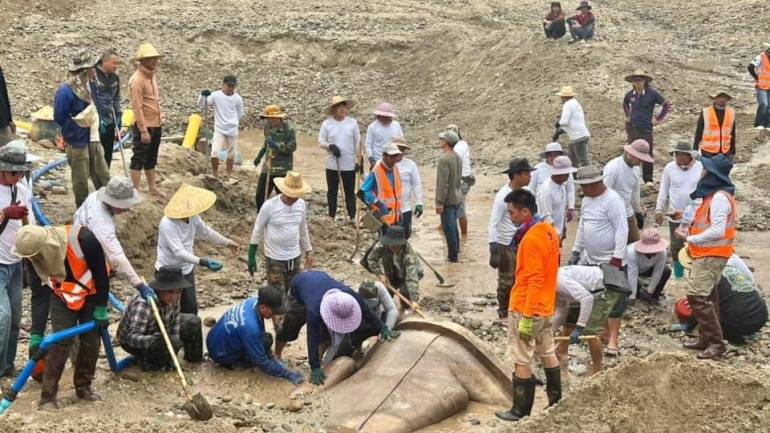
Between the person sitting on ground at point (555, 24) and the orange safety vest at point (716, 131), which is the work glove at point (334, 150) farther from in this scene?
Answer: the person sitting on ground at point (555, 24)

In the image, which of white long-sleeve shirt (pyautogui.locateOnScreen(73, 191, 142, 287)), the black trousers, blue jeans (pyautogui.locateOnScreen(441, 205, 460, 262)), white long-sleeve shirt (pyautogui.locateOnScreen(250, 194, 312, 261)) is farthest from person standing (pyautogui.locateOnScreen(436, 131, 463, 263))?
white long-sleeve shirt (pyautogui.locateOnScreen(73, 191, 142, 287))

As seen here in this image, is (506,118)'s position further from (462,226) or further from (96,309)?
(96,309)

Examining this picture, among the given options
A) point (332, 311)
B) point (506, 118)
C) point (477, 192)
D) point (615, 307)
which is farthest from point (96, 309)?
point (506, 118)

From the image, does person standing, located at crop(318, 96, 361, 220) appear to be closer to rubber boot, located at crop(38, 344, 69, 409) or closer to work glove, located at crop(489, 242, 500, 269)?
work glove, located at crop(489, 242, 500, 269)

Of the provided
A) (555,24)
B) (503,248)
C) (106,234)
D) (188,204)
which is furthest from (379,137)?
(555,24)

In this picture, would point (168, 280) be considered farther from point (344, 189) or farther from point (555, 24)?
point (555, 24)

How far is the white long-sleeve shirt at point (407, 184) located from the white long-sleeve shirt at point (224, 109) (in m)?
3.44

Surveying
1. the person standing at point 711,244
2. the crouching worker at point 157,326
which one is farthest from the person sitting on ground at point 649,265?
the crouching worker at point 157,326

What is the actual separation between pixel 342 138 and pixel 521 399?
5.83m

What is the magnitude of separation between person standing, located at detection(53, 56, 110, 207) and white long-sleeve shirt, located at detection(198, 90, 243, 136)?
2.81 m

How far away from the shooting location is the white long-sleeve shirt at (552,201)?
31.8 feet

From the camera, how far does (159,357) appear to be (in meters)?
7.88

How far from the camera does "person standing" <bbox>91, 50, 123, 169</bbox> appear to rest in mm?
10539

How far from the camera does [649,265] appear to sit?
33.2ft
